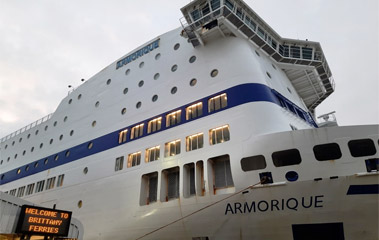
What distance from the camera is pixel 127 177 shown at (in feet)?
56.6

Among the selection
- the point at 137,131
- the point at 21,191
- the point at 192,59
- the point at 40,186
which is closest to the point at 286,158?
the point at 192,59

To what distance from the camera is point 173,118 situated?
17.0 metres

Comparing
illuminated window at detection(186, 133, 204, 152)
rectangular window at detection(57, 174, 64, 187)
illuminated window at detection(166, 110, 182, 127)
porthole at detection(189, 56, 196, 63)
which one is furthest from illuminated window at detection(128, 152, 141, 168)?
rectangular window at detection(57, 174, 64, 187)

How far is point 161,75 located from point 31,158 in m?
17.4

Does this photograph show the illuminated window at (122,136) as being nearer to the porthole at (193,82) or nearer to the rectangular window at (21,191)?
the porthole at (193,82)

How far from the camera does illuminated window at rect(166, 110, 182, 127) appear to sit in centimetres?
1675

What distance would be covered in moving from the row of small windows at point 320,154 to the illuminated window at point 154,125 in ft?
22.8

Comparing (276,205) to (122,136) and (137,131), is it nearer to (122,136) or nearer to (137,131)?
(137,131)

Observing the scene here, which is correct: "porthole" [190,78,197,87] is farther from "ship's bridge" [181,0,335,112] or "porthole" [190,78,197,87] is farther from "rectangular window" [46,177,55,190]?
"rectangular window" [46,177,55,190]

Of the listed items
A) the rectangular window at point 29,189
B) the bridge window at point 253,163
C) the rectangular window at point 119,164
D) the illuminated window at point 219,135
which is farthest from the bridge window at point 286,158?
the rectangular window at point 29,189

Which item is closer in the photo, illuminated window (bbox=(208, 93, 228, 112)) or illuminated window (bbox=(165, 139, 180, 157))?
illuminated window (bbox=(208, 93, 228, 112))

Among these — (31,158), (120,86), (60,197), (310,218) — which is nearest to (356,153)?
(310,218)

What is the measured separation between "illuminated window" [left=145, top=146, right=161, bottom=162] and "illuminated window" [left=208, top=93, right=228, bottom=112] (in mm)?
4079

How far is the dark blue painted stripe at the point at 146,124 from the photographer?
1443 cm
